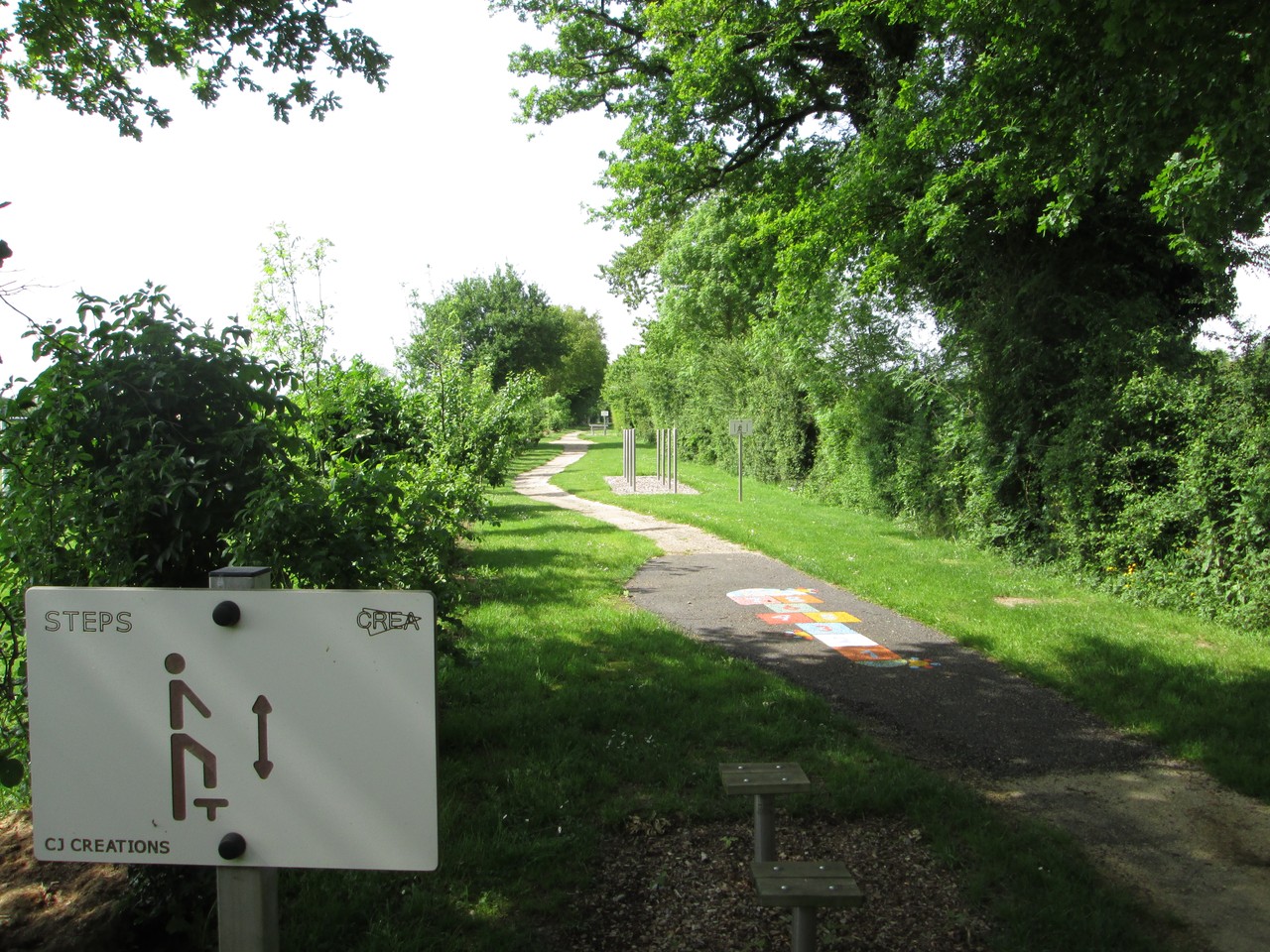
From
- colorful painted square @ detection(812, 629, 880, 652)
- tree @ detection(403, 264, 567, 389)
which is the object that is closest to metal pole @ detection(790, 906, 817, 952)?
colorful painted square @ detection(812, 629, 880, 652)

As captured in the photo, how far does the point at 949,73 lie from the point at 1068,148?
4211mm

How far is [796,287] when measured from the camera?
45.6 feet

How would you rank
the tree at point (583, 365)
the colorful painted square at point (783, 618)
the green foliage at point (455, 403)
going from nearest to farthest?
the colorful painted square at point (783, 618) → the green foliage at point (455, 403) → the tree at point (583, 365)

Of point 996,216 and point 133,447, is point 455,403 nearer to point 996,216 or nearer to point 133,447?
point 996,216

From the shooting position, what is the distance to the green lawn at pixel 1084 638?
5770 mm

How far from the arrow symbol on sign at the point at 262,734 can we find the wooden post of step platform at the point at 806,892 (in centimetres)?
174

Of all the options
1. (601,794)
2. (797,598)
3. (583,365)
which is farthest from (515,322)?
(601,794)

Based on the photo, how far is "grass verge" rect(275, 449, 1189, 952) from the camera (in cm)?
343

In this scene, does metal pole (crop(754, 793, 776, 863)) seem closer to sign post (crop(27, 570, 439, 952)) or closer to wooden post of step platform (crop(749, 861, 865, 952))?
wooden post of step platform (crop(749, 861, 865, 952))

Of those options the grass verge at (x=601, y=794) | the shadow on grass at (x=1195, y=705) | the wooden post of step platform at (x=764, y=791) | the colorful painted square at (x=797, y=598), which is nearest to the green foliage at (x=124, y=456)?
the grass verge at (x=601, y=794)

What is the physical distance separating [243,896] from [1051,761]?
16.2 ft

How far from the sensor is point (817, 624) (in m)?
8.78

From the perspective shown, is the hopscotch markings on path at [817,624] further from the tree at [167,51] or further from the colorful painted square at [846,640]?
the tree at [167,51]

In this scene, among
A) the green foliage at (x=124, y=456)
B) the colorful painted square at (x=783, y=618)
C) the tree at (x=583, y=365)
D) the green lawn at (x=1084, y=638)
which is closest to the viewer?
the green foliage at (x=124, y=456)
